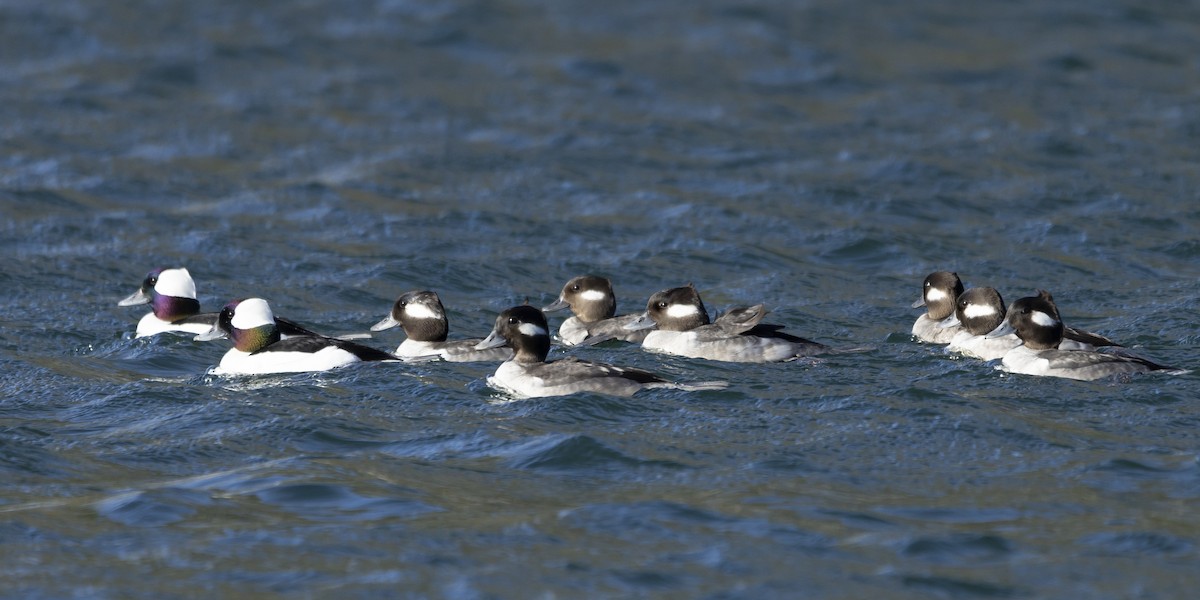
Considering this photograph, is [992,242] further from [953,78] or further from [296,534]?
[296,534]

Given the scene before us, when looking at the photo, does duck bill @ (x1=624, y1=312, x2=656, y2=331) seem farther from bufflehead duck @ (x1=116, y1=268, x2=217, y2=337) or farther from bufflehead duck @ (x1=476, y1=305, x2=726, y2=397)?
bufflehead duck @ (x1=116, y1=268, x2=217, y2=337)

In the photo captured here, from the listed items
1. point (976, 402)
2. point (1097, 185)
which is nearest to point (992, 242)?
point (1097, 185)

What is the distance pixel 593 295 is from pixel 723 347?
1.72m

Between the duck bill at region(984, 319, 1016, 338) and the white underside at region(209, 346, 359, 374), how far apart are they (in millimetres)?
4566

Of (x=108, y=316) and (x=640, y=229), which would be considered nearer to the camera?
(x=108, y=316)

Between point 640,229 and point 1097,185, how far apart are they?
16.9 feet

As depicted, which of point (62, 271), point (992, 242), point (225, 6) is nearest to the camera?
point (62, 271)

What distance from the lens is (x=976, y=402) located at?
1128cm

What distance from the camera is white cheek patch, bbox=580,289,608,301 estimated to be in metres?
14.2

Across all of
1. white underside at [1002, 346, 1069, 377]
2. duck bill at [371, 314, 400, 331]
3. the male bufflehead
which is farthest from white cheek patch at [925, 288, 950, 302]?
the male bufflehead

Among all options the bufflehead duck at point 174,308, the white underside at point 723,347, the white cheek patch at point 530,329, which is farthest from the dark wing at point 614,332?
the bufflehead duck at point 174,308

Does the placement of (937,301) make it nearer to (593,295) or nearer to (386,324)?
(593,295)

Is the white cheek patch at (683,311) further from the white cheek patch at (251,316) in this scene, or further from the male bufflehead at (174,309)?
the male bufflehead at (174,309)

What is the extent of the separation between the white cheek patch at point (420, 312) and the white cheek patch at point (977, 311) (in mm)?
3910
